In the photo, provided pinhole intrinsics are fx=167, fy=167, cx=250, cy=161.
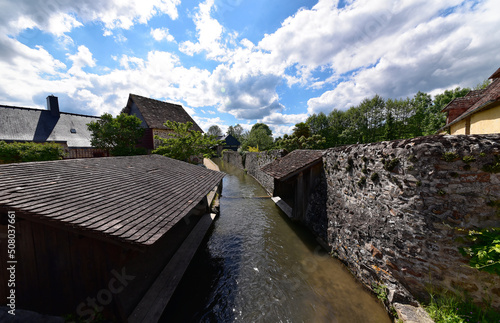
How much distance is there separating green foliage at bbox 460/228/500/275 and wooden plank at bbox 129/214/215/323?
6493 mm

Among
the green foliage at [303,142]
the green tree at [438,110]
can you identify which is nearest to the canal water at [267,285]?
the green foliage at [303,142]

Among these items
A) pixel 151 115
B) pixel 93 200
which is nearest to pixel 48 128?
pixel 151 115

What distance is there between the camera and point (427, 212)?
3.61 meters

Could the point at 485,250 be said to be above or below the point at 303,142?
below

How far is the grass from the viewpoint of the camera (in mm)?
3092

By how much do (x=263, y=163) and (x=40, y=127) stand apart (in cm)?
2473

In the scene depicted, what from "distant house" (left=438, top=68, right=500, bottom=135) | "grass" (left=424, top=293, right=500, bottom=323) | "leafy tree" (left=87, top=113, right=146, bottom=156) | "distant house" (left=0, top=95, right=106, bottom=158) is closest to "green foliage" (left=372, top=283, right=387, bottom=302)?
"grass" (left=424, top=293, right=500, bottom=323)

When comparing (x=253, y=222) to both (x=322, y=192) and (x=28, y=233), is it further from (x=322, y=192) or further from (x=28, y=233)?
(x=28, y=233)

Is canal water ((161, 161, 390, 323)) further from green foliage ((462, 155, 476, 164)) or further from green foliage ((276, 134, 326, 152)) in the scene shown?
green foliage ((276, 134, 326, 152))

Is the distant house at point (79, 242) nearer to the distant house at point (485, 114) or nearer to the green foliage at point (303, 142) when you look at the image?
the distant house at point (485, 114)

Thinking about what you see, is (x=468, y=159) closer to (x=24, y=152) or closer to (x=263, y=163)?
(x=263, y=163)

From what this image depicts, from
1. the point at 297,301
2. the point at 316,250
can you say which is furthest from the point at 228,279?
the point at 316,250

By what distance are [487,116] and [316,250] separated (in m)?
10.1

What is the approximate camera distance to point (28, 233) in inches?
128
